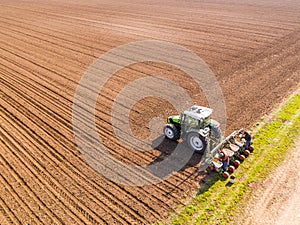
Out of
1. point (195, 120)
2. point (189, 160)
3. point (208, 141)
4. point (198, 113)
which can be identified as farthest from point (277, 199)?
point (198, 113)

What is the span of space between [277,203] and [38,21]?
3902cm

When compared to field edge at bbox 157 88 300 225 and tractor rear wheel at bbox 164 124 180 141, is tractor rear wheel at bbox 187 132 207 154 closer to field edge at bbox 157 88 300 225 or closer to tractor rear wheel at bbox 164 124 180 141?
tractor rear wheel at bbox 164 124 180 141

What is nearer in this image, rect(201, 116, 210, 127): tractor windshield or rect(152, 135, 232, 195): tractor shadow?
rect(152, 135, 232, 195): tractor shadow

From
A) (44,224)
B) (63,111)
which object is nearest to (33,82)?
(63,111)

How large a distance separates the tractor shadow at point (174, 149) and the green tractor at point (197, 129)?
0.31m

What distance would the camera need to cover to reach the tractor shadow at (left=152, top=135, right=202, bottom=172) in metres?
12.6

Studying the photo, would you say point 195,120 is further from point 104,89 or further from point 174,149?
point 104,89

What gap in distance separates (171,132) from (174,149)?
847mm

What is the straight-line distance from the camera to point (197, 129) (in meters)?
12.6

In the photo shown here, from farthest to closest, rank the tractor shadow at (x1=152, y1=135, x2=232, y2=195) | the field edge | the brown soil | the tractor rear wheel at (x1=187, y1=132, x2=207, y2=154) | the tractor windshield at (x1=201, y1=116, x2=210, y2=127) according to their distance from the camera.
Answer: the tractor windshield at (x1=201, y1=116, x2=210, y2=127), the tractor rear wheel at (x1=187, y1=132, x2=207, y2=154), the tractor shadow at (x1=152, y1=135, x2=232, y2=195), the field edge, the brown soil

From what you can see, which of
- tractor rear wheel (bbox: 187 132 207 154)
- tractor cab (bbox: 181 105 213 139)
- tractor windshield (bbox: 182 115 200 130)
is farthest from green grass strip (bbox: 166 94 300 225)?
tractor windshield (bbox: 182 115 200 130)

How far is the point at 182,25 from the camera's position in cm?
3597

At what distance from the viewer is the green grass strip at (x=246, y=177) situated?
10.1m

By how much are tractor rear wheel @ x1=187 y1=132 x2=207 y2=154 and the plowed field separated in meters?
0.52
